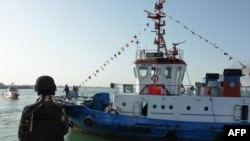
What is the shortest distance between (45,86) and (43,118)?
312 millimetres

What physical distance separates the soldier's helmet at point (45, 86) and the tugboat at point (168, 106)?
12.0 m

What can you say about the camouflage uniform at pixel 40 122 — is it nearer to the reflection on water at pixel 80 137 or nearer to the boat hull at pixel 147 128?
the boat hull at pixel 147 128

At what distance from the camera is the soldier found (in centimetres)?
327

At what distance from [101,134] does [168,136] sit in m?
3.48

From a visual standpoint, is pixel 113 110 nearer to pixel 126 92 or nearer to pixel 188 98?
pixel 126 92

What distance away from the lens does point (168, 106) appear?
15.4 metres

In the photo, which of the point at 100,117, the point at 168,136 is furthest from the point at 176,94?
the point at 100,117

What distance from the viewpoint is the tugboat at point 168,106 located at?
1493 cm

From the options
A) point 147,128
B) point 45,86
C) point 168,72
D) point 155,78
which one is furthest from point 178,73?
point 45,86

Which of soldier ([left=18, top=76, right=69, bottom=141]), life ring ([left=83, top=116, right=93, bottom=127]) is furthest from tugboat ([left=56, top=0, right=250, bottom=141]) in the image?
soldier ([left=18, top=76, right=69, bottom=141])

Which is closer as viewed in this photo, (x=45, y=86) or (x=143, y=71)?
(x=45, y=86)

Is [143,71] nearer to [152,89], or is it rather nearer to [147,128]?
[152,89]

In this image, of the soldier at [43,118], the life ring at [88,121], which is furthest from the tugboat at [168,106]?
the soldier at [43,118]

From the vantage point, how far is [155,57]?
55.1ft
